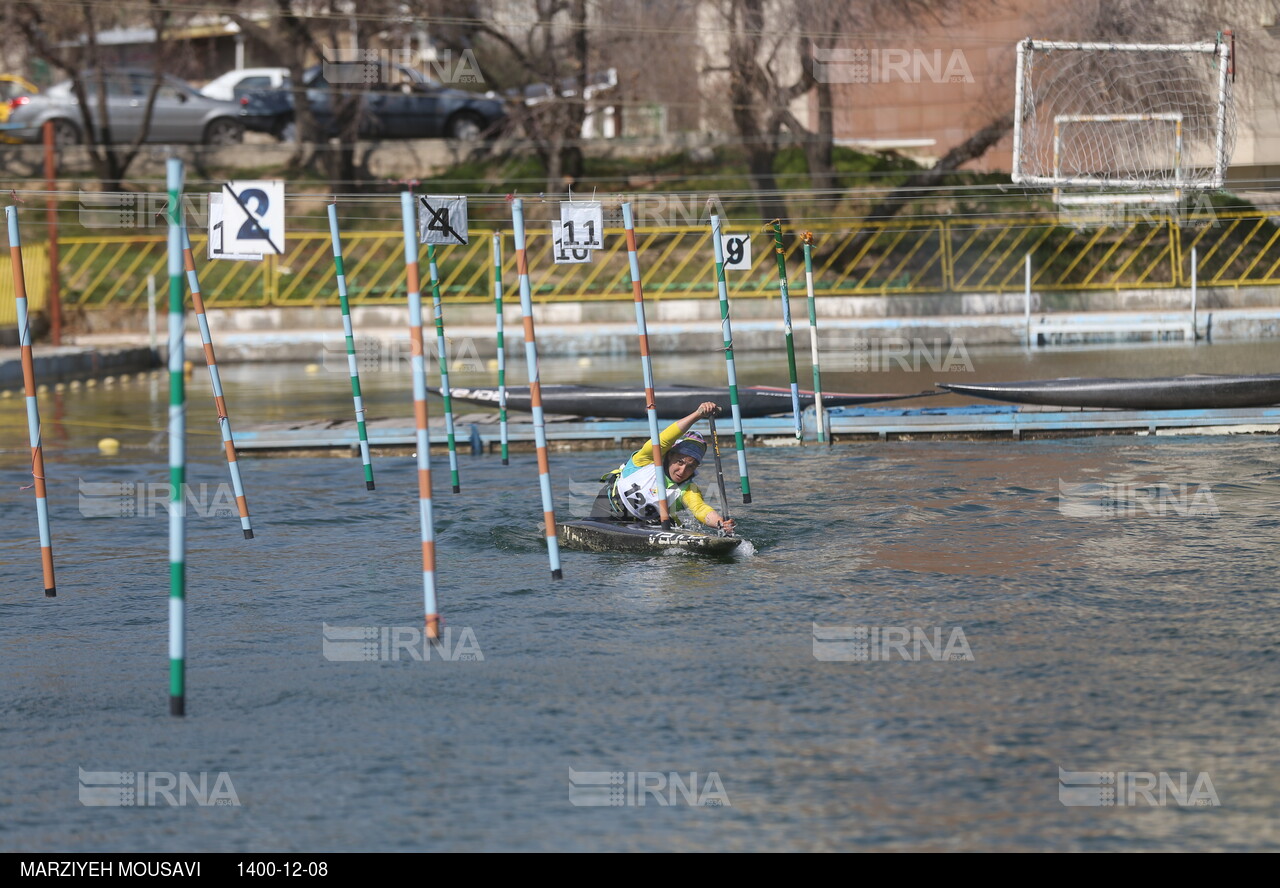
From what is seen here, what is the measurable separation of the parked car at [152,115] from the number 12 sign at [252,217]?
28280 millimetres

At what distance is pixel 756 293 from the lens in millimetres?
32000

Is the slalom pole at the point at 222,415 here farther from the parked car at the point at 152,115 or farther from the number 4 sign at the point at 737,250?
the parked car at the point at 152,115

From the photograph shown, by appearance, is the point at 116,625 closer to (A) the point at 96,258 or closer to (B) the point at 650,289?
(B) the point at 650,289

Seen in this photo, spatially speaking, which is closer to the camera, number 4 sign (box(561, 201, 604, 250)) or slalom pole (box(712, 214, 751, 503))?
slalom pole (box(712, 214, 751, 503))

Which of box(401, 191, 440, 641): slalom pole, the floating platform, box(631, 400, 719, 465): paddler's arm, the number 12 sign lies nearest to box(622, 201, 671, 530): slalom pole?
box(631, 400, 719, 465): paddler's arm

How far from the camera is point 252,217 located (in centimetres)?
1226

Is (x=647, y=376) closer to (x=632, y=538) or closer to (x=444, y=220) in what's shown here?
(x=632, y=538)

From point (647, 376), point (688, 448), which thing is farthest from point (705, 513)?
point (647, 376)

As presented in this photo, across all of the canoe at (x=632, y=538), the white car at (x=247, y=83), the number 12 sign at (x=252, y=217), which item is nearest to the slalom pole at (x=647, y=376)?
the canoe at (x=632, y=538)

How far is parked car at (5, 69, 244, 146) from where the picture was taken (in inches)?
1544

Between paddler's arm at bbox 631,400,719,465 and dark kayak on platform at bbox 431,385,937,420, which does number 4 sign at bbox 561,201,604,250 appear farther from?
dark kayak on platform at bbox 431,385,937,420

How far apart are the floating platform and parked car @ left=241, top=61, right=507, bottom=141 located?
22042 millimetres

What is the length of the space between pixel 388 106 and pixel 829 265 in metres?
12.8

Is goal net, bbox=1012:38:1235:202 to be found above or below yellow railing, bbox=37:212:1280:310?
above
